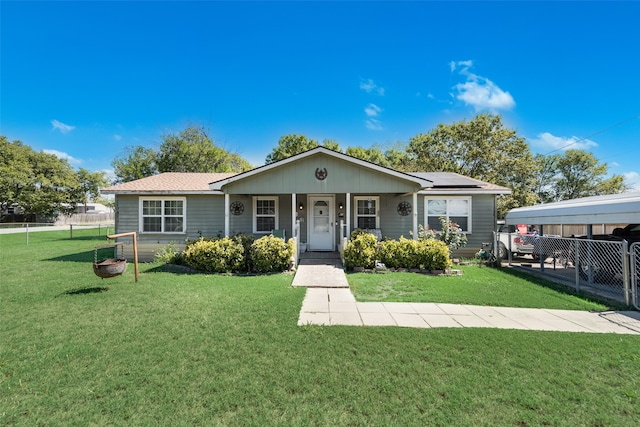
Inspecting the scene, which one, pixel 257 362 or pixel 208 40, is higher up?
pixel 208 40

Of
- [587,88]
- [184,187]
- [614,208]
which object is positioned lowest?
[614,208]

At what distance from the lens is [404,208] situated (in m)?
11.1

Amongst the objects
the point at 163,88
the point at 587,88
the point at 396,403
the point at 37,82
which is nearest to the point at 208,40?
the point at 163,88

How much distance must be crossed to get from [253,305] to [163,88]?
18.5 meters

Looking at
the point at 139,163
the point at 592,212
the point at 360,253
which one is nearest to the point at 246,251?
the point at 360,253

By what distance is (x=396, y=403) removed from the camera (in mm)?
2555

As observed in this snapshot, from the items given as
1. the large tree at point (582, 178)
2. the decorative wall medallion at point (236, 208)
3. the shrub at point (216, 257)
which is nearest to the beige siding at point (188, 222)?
the decorative wall medallion at point (236, 208)

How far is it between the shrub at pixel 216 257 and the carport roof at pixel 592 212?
10315mm

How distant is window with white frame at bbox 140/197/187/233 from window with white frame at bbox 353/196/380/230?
7068 mm

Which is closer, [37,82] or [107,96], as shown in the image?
[37,82]

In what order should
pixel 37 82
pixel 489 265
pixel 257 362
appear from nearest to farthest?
pixel 257 362 < pixel 489 265 < pixel 37 82

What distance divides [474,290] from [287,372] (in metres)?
5.48

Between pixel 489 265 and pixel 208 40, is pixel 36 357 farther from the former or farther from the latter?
pixel 208 40

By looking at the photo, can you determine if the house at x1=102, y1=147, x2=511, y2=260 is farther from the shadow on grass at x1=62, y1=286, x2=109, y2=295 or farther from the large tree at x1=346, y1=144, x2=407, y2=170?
the large tree at x1=346, y1=144, x2=407, y2=170
